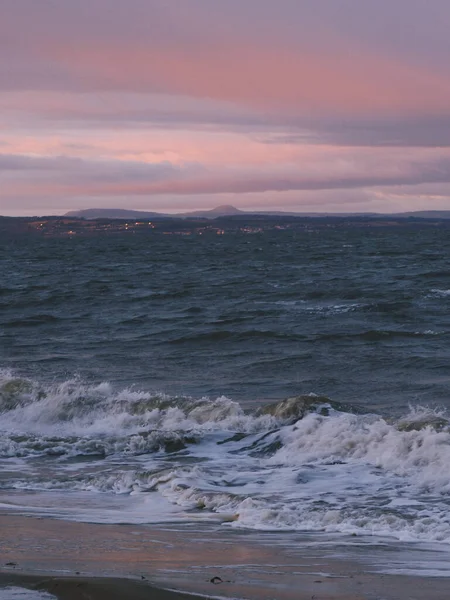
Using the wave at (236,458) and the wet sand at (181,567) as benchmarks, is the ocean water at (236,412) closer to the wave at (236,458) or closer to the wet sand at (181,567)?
the wave at (236,458)

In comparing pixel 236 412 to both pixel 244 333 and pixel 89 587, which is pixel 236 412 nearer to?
pixel 89 587

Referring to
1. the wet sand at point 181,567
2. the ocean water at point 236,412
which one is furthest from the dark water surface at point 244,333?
the wet sand at point 181,567

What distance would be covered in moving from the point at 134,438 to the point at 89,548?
20.8 feet

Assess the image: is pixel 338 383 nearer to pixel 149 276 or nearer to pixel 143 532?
pixel 143 532

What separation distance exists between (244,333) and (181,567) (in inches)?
747

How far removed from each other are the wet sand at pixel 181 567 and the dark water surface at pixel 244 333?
808 centimetres

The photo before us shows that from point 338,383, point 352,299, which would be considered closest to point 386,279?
point 352,299

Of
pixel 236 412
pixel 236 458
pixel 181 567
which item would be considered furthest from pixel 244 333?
pixel 181 567

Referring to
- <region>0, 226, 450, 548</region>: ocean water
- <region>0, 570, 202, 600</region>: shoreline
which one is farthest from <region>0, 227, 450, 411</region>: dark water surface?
<region>0, 570, 202, 600</region>: shoreline

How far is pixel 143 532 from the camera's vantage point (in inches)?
370

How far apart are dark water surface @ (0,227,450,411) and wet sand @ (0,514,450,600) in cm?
808

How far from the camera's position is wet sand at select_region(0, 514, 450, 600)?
7.10 m

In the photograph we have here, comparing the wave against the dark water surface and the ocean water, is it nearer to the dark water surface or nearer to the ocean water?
the ocean water

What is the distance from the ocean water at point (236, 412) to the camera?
10.8 meters
